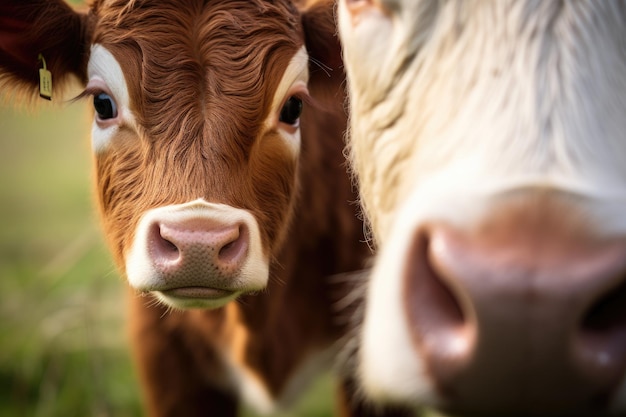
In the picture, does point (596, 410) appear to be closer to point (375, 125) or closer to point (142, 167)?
point (375, 125)

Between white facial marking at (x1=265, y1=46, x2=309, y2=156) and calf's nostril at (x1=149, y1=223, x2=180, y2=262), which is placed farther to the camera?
white facial marking at (x1=265, y1=46, x2=309, y2=156)

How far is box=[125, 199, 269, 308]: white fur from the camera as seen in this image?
279 centimetres

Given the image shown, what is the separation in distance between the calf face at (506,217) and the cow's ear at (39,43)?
165 cm

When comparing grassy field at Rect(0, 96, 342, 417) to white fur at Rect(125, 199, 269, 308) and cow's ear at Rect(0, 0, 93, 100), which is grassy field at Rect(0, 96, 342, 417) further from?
white fur at Rect(125, 199, 269, 308)

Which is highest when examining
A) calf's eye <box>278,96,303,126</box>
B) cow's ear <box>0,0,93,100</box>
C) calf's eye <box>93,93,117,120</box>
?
cow's ear <box>0,0,93,100</box>

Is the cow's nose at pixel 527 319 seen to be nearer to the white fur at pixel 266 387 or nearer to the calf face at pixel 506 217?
the calf face at pixel 506 217

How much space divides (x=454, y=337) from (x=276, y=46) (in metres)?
1.96

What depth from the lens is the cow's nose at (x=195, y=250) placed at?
271 centimetres

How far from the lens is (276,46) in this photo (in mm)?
3217

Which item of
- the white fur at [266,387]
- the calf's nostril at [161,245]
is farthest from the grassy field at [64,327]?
the calf's nostril at [161,245]

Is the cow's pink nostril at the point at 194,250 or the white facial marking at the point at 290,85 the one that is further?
the white facial marking at the point at 290,85

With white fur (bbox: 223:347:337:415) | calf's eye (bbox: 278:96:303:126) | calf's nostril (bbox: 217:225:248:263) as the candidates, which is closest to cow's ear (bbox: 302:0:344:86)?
calf's eye (bbox: 278:96:303:126)

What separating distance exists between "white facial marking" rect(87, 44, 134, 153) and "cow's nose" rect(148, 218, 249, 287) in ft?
1.76

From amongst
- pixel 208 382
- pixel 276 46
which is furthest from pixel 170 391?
pixel 276 46
